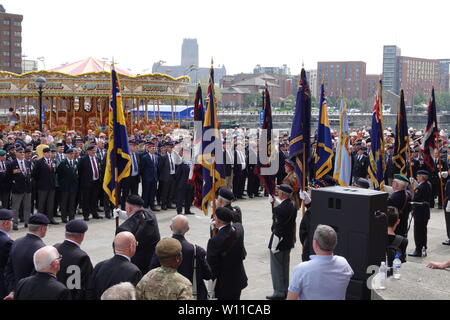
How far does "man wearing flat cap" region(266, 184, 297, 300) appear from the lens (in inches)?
308

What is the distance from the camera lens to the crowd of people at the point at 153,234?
4.70 m

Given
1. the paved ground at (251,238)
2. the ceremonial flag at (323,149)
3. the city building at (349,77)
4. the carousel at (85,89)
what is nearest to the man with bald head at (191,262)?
the paved ground at (251,238)

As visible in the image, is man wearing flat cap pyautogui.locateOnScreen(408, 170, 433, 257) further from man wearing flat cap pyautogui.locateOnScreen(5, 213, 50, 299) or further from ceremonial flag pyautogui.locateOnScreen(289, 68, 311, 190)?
man wearing flat cap pyautogui.locateOnScreen(5, 213, 50, 299)

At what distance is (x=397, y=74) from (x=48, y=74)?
152402 mm

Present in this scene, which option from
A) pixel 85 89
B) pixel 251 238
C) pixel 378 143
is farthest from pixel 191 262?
pixel 85 89

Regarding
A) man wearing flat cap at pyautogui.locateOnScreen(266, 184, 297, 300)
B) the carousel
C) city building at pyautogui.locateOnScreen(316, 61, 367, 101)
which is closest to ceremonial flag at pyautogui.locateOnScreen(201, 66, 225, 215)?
man wearing flat cap at pyautogui.locateOnScreen(266, 184, 297, 300)

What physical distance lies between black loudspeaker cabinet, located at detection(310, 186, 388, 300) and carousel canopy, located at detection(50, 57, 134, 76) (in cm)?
2661

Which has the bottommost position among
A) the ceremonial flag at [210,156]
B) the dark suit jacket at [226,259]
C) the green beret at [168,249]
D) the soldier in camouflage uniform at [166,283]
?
the dark suit jacket at [226,259]

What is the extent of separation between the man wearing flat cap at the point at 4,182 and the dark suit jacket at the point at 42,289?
340 inches

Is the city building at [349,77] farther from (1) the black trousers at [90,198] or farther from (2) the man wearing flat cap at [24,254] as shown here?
(2) the man wearing flat cap at [24,254]

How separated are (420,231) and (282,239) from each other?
422 centimetres

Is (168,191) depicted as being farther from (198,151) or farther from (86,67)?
(86,67)

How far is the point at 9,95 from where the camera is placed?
101 feet

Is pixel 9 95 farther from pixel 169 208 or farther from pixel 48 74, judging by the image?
pixel 169 208
